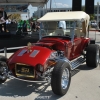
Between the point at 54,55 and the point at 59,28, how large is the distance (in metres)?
1.58

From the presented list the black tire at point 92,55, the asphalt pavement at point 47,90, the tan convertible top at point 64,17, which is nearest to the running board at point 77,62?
the black tire at point 92,55

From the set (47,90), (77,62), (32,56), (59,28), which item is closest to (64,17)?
(59,28)

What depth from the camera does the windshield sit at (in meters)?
6.33

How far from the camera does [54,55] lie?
526 centimetres

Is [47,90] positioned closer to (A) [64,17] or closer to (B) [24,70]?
(B) [24,70]

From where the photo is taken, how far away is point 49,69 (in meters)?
4.89

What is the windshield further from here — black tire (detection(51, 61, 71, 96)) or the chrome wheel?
black tire (detection(51, 61, 71, 96))

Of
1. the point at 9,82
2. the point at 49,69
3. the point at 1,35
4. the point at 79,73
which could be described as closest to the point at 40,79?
the point at 49,69

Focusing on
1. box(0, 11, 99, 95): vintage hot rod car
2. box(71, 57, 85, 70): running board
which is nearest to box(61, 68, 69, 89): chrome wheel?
box(0, 11, 99, 95): vintage hot rod car

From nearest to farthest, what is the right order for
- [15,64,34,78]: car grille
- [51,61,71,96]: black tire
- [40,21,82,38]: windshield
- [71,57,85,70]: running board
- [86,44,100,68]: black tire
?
1. [51,61,71,96]: black tire
2. [15,64,34,78]: car grille
3. [71,57,85,70]: running board
4. [40,21,82,38]: windshield
5. [86,44,100,68]: black tire

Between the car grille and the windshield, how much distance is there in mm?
1932

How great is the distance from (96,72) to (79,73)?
529 mm

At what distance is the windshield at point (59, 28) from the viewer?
6.33 meters

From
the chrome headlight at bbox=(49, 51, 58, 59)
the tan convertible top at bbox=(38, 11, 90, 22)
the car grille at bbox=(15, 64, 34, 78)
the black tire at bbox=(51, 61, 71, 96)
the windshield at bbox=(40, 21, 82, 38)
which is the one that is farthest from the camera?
the windshield at bbox=(40, 21, 82, 38)
